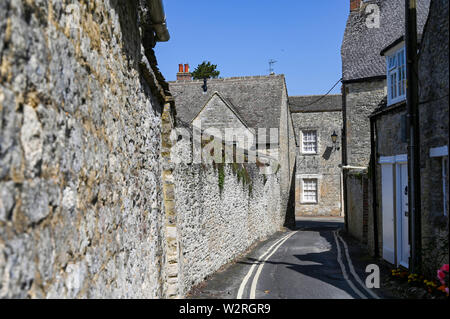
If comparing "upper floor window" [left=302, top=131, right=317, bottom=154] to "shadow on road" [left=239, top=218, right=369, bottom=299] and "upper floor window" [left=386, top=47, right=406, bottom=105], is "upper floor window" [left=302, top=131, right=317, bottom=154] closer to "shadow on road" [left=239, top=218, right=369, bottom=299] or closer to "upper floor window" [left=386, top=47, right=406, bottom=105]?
"shadow on road" [left=239, top=218, right=369, bottom=299]

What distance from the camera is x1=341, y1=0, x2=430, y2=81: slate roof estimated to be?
20.8m

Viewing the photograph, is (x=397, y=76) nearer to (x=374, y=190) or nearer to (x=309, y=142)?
(x=374, y=190)

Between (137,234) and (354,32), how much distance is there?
2079cm

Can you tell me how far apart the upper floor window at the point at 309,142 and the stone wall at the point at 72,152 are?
2979 cm

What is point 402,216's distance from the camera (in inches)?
428

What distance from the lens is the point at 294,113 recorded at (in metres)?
34.8

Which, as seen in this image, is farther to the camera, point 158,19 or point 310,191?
point 310,191

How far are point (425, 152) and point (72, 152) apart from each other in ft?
26.0

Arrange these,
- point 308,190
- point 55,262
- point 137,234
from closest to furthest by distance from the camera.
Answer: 1. point 55,262
2. point 137,234
3. point 308,190

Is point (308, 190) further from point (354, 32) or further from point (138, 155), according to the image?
point (138, 155)

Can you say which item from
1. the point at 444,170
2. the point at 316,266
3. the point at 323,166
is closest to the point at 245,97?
the point at 323,166

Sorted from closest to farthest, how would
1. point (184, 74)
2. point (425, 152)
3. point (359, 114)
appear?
point (425, 152), point (359, 114), point (184, 74)

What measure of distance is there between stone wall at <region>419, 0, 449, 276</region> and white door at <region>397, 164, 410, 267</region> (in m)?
1.34

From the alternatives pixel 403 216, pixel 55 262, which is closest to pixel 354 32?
pixel 403 216
